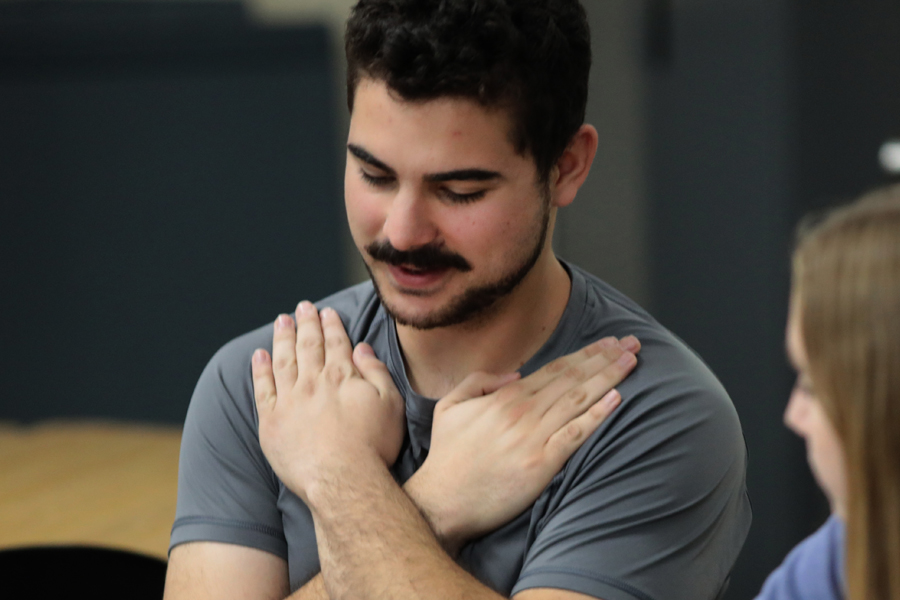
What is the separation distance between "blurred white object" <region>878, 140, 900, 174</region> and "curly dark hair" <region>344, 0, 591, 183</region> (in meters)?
1.46

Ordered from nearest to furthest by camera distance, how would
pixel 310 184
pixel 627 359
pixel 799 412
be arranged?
pixel 799 412
pixel 627 359
pixel 310 184

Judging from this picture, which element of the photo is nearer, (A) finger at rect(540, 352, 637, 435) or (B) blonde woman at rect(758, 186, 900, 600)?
(B) blonde woman at rect(758, 186, 900, 600)

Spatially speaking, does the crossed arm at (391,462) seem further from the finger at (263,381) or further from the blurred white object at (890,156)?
the blurred white object at (890,156)

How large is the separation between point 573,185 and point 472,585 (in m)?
0.59

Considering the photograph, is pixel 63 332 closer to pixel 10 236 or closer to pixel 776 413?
pixel 10 236

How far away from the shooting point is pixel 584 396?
1.25 metres

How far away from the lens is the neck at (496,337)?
139 cm

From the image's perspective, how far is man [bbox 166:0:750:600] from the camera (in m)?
1.19

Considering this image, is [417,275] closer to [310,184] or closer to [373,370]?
[373,370]

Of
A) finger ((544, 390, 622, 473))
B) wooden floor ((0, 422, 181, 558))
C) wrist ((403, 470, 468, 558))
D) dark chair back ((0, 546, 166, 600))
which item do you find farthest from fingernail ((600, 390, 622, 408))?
wooden floor ((0, 422, 181, 558))

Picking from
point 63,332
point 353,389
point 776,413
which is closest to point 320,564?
point 353,389

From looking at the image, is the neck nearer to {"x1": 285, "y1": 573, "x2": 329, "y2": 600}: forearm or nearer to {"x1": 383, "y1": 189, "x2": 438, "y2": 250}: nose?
{"x1": 383, "y1": 189, "x2": 438, "y2": 250}: nose

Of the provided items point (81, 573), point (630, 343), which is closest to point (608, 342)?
point (630, 343)

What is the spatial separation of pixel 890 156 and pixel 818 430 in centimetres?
179
